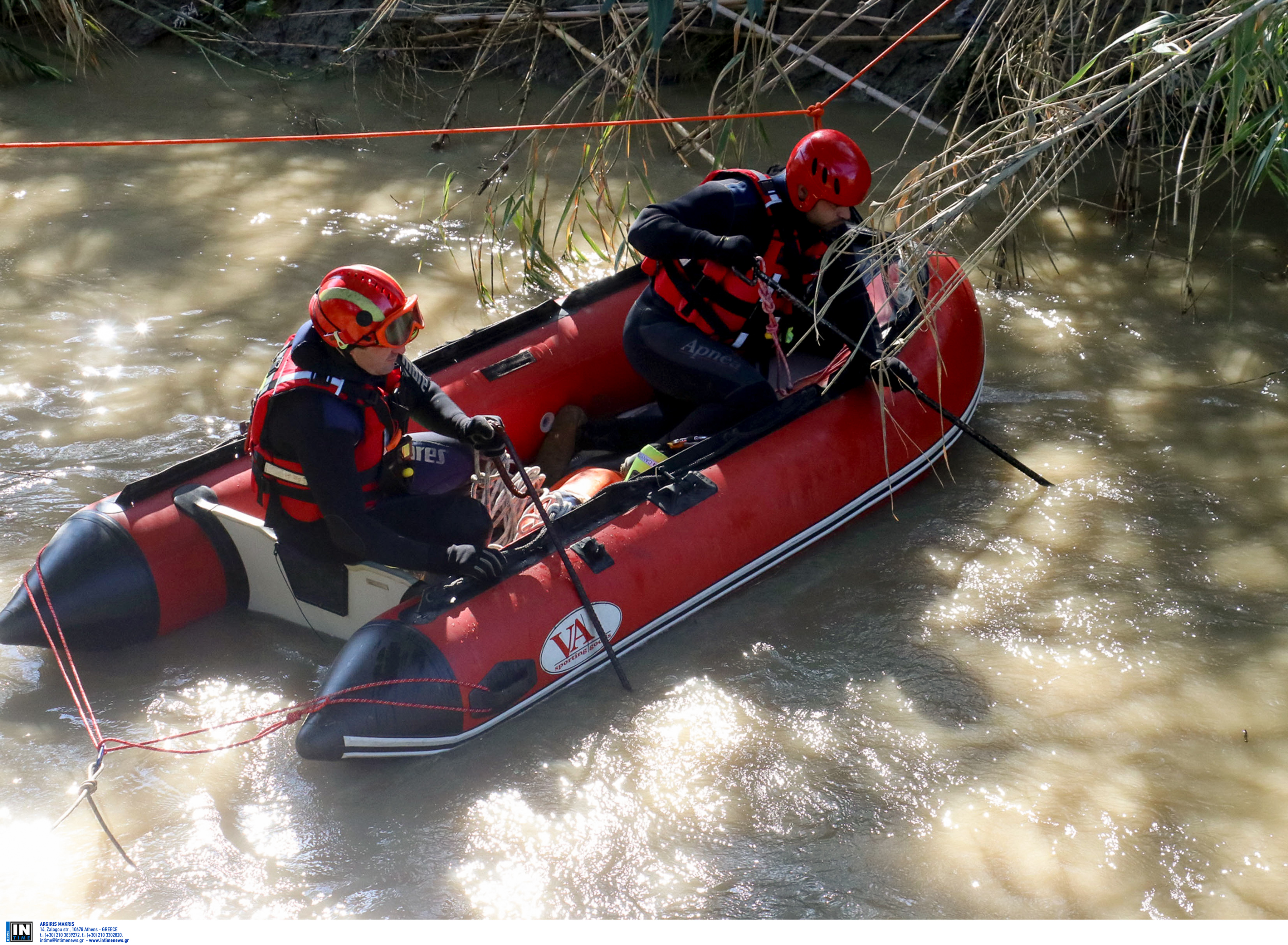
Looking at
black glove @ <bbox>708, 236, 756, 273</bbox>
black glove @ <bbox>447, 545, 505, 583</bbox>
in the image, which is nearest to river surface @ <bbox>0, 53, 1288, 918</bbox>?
black glove @ <bbox>447, 545, 505, 583</bbox>

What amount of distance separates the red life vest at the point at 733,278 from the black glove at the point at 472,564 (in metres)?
1.11

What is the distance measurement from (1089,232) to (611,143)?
7.90ft

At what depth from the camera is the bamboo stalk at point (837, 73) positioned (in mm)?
3709

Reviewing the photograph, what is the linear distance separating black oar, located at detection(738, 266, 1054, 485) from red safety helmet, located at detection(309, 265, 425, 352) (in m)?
1.11

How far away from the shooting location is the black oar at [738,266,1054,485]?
11.1ft

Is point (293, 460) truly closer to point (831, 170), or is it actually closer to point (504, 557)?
point (504, 557)

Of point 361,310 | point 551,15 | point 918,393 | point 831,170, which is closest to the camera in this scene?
point 361,310

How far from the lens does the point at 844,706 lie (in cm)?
294

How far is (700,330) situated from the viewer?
3564 mm

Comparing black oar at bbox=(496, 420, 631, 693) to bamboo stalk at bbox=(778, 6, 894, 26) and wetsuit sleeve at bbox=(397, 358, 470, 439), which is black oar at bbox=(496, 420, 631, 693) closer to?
wetsuit sleeve at bbox=(397, 358, 470, 439)

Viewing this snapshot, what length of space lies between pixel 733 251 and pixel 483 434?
0.91 meters

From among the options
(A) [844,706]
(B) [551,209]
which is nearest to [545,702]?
(A) [844,706]

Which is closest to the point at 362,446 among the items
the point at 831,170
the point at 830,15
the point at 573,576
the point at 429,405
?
the point at 429,405

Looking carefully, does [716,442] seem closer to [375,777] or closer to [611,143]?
[375,777]
